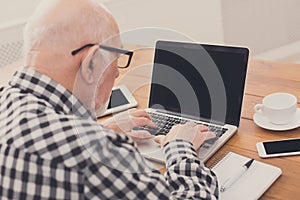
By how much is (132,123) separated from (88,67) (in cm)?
49

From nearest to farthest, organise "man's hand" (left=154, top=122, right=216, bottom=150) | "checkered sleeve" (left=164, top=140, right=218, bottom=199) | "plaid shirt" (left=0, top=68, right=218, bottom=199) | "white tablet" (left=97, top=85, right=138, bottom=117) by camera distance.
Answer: "plaid shirt" (left=0, top=68, right=218, bottom=199)
"checkered sleeve" (left=164, top=140, right=218, bottom=199)
"man's hand" (left=154, top=122, right=216, bottom=150)
"white tablet" (left=97, top=85, right=138, bottom=117)

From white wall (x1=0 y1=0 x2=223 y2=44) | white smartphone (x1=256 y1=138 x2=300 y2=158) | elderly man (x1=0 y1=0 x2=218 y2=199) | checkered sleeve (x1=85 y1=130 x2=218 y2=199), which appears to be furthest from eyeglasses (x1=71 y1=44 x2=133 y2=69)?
white wall (x1=0 y1=0 x2=223 y2=44)

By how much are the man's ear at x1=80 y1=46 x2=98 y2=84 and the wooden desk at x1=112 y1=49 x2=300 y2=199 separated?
0.43 meters

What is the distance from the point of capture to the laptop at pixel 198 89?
4.81 feet

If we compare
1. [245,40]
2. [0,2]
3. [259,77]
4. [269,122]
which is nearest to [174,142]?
[269,122]

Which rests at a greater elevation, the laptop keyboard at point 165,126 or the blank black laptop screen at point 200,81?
the blank black laptop screen at point 200,81

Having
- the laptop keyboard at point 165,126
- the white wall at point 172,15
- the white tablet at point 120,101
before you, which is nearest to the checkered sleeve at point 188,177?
the laptop keyboard at point 165,126

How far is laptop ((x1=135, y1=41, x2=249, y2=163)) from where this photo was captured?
1.47m

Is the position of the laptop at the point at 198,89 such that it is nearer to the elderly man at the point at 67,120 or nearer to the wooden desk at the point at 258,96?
the wooden desk at the point at 258,96

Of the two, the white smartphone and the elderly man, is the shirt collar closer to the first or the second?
the elderly man

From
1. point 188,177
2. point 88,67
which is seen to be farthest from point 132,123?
point 88,67

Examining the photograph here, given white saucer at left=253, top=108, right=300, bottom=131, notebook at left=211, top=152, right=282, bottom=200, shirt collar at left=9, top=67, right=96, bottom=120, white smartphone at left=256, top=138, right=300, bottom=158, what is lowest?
notebook at left=211, top=152, right=282, bottom=200

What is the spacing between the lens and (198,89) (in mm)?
1541

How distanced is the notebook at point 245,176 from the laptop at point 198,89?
7cm
